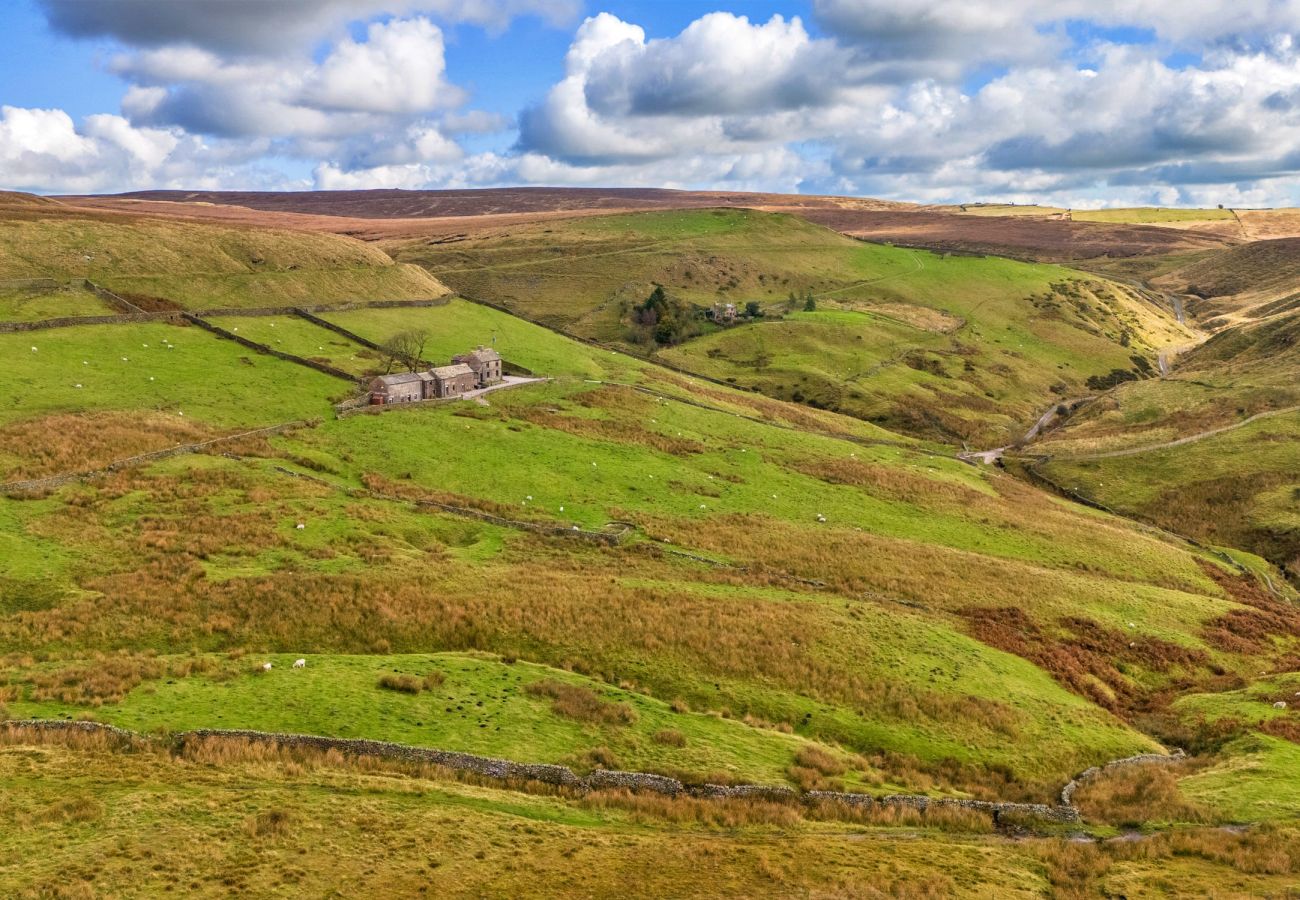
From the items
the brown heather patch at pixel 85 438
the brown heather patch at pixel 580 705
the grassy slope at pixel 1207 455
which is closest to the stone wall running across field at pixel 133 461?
the brown heather patch at pixel 85 438

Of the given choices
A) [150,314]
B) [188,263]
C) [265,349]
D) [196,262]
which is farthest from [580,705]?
[196,262]

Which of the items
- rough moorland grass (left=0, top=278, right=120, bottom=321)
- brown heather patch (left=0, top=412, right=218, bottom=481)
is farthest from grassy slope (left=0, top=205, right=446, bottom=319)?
brown heather patch (left=0, top=412, right=218, bottom=481)

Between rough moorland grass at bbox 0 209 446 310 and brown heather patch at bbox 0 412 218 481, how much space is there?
37969 millimetres

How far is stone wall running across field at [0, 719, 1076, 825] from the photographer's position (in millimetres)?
26891

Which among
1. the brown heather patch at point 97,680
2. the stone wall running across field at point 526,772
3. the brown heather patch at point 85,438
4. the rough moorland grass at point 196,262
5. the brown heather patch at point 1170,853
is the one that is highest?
the rough moorland grass at point 196,262

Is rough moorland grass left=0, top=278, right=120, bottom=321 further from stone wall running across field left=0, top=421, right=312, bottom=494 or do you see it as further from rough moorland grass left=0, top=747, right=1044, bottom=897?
rough moorland grass left=0, top=747, right=1044, bottom=897

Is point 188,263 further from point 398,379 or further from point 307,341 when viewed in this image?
point 398,379

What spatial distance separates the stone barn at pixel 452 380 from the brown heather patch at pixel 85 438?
77.6 ft

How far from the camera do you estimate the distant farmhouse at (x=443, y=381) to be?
7788 cm

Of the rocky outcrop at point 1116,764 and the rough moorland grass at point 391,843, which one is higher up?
the rough moorland grass at point 391,843

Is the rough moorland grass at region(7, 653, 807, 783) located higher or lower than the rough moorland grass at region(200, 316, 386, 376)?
lower

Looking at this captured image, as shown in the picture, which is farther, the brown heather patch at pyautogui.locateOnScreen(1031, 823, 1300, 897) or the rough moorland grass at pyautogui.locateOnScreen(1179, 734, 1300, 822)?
the rough moorland grass at pyautogui.locateOnScreen(1179, 734, 1300, 822)

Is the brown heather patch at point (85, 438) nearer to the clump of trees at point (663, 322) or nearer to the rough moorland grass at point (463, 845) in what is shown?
the rough moorland grass at point (463, 845)

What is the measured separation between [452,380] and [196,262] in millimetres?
49357
